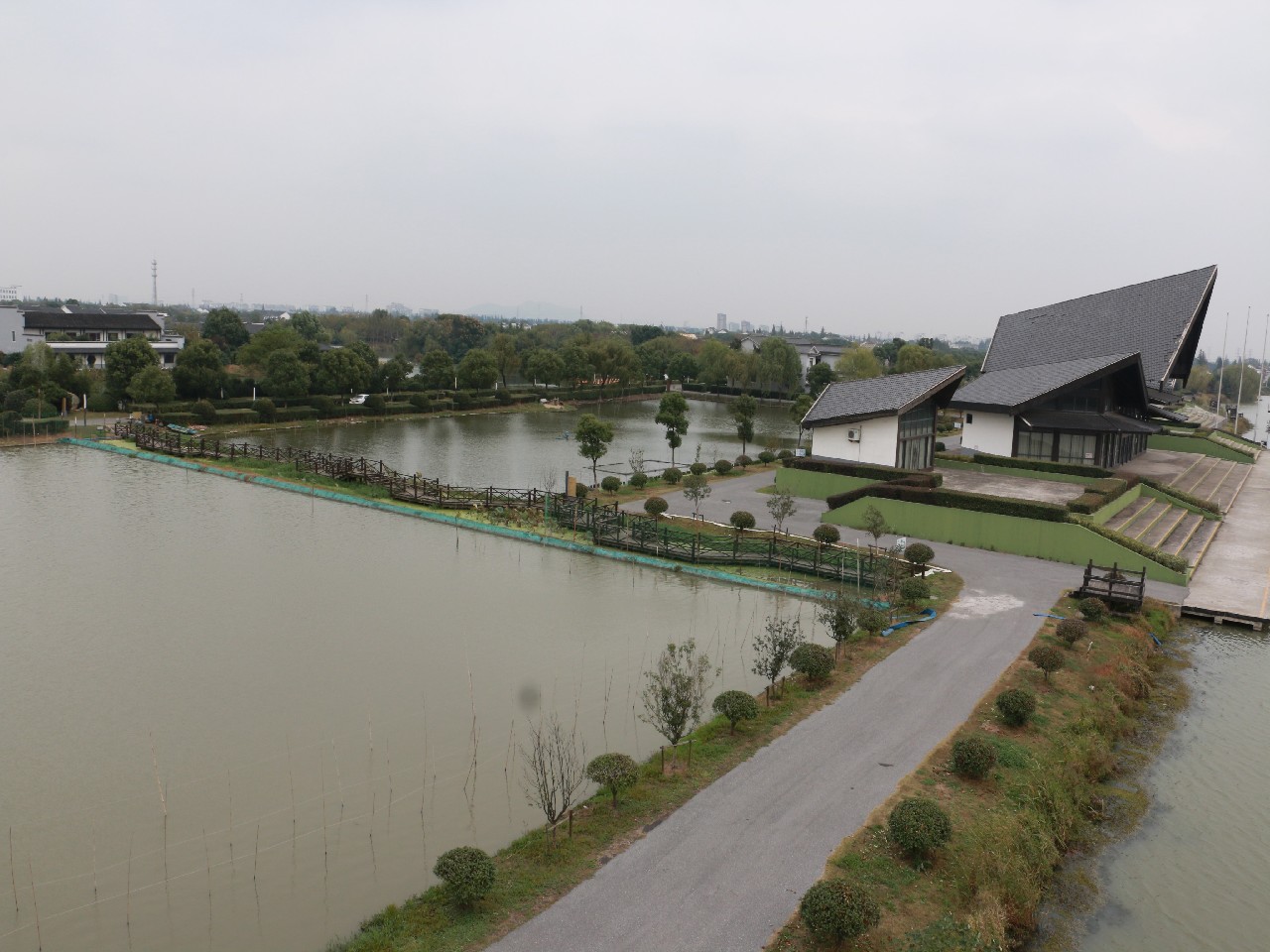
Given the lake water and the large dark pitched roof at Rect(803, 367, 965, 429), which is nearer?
A: the lake water

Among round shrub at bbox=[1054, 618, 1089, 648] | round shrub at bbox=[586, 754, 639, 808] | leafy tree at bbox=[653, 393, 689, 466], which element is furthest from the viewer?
leafy tree at bbox=[653, 393, 689, 466]

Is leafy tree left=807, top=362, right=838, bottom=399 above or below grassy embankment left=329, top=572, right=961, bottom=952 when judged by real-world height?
above

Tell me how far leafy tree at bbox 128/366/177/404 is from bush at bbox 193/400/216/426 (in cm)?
154

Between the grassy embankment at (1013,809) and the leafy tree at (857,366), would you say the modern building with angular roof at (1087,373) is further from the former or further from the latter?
the leafy tree at (857,366)

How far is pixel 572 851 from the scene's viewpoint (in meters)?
9.32

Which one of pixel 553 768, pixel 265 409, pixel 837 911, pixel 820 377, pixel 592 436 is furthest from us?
pixel 820 377

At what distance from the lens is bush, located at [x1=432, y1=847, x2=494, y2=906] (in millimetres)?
8234

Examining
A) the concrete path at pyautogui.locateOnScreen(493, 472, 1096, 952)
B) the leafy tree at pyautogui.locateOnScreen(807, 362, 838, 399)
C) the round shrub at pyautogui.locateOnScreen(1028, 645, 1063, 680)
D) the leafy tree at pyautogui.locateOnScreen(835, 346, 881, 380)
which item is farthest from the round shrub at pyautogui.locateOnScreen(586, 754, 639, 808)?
the leafy tree at pyautogui.locateOnScreen(835, 346, 881, 380)

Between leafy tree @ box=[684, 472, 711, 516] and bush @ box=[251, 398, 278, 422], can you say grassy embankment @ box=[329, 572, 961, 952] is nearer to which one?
leafy tree @ box=[684, 472, 711, 516]

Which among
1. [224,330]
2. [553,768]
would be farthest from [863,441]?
[224,330]

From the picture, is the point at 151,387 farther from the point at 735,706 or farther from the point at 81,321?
the point at 735,706

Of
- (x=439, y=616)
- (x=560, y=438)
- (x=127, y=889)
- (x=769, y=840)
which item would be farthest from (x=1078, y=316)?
(x=127, y=889)

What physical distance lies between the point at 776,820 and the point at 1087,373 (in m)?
28.3

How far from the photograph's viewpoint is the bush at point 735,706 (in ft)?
39.2
